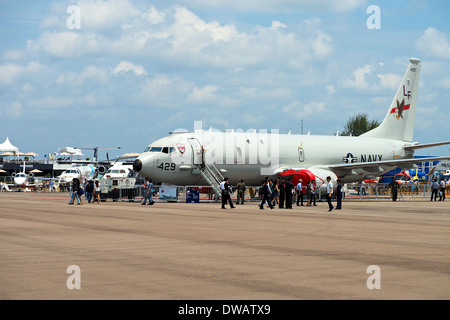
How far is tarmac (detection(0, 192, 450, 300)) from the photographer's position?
27.9 feet

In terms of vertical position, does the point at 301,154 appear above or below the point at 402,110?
below

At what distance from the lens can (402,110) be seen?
5019 centimetres

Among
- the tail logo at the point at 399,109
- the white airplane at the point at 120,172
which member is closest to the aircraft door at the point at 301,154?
the tail logo at the point at 399,109

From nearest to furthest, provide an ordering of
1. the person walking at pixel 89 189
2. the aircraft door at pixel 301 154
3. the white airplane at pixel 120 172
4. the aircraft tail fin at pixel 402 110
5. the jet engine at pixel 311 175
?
the person walking at pixel 89 189
the jet engine at pixel 311 175
the aircraft door at pixel 301 154
the aircraft tail fin at pixel 402 110
the white airplane at pixel 120 172

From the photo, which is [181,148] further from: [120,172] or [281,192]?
[120,172]

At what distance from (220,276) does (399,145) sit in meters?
41.7

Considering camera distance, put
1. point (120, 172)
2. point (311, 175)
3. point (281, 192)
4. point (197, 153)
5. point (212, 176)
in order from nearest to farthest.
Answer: point (281, 192)
point (197, 153)
point (212, 176)
point (311, 175)
point (120, 172)

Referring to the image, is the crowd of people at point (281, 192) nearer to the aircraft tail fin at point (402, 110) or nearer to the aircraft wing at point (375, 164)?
the aircraft wing at point (375, 164)

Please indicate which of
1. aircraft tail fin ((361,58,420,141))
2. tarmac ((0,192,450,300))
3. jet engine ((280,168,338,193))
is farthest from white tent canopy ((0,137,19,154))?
tarmac ((0,192,450,300))

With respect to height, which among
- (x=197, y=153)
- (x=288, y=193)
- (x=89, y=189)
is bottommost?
(x=288, y=193)

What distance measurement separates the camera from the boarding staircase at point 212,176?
3903 centimetres

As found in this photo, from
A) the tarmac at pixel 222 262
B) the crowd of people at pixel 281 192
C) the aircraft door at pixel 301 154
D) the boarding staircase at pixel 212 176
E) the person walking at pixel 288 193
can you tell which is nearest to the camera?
the tarmac at pixel 222 262

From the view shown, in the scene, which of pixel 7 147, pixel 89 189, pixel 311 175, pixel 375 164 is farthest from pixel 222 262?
pixel 7 147

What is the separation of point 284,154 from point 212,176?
5485 mm
